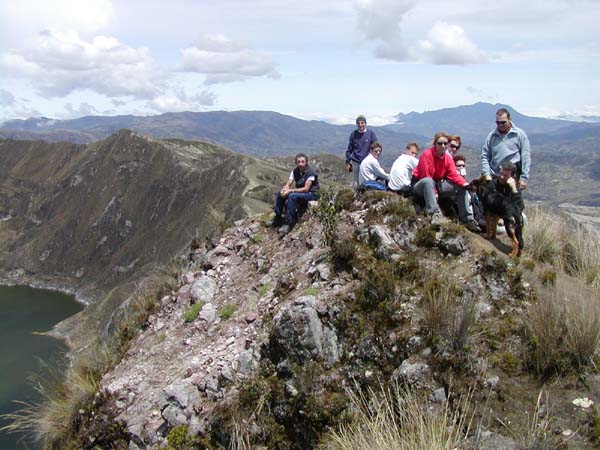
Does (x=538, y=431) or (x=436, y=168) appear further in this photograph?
(x=436, y=168)

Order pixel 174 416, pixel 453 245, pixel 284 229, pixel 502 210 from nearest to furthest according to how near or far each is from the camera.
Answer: pixel 174 416 → pixel 453 245 → pixel 502 210 → pixel 284 229

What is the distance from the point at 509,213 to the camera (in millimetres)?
8016

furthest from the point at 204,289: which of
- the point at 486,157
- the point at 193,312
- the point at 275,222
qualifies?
the point at 486,157

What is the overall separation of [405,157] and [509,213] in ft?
8.08

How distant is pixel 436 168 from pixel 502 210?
1.38 meters

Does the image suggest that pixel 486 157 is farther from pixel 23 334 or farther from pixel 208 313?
pixel 23 334

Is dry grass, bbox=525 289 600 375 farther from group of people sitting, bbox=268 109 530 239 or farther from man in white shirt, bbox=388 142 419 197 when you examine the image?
man in white shirt, bbox=388 142 419 197

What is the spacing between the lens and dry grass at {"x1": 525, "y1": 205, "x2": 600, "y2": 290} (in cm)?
810

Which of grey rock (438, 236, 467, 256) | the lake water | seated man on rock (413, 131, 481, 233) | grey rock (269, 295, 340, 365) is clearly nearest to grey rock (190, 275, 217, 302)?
grey rock (269, 295, 340, 365)

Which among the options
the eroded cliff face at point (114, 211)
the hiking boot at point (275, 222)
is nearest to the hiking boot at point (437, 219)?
the hiking boot at point (275, 222)

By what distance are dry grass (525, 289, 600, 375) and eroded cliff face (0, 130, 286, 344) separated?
58.1m

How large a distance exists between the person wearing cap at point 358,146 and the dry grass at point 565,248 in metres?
4.11

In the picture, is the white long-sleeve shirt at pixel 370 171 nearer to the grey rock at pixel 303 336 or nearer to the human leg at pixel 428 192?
the human leg at pixel 428 192

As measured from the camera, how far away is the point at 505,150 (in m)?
8.97
